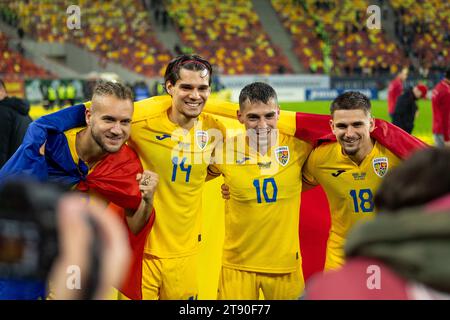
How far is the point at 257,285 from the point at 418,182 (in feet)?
10.6

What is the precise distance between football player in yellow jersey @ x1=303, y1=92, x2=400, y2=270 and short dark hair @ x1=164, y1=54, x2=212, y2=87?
0.96 metres

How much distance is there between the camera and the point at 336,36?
3384 cm

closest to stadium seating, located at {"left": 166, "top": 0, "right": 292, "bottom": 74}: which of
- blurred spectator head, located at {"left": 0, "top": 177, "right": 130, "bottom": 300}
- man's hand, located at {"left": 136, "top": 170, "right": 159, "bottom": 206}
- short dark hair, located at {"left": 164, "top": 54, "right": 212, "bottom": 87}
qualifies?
short dark hair, located at {"left": 164, "top": 54, "right": 212, "bottom": 87}

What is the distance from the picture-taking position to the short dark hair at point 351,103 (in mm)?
3891

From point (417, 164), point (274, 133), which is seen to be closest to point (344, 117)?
point (274, 133)

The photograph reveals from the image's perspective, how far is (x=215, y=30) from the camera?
34.5 m

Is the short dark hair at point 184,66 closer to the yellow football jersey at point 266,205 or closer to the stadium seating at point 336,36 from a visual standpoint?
the yellow football jersey at point 266,205

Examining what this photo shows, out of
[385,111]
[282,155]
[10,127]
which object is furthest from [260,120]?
[385,111]

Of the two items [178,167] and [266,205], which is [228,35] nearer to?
[178,167]

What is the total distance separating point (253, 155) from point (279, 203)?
1.23ft

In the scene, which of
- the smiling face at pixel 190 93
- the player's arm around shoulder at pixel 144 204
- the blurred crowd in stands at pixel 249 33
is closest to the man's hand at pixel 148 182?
the player's arm around shoulder at pixel 144 204

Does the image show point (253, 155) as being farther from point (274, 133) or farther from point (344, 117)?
point (344, 117)

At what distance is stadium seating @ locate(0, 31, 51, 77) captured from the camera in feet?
87.9

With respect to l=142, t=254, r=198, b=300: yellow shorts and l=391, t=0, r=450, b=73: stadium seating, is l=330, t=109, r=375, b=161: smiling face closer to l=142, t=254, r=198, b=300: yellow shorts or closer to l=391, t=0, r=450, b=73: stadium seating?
l=142, t=254, r=198, b=300: yellow shorts
